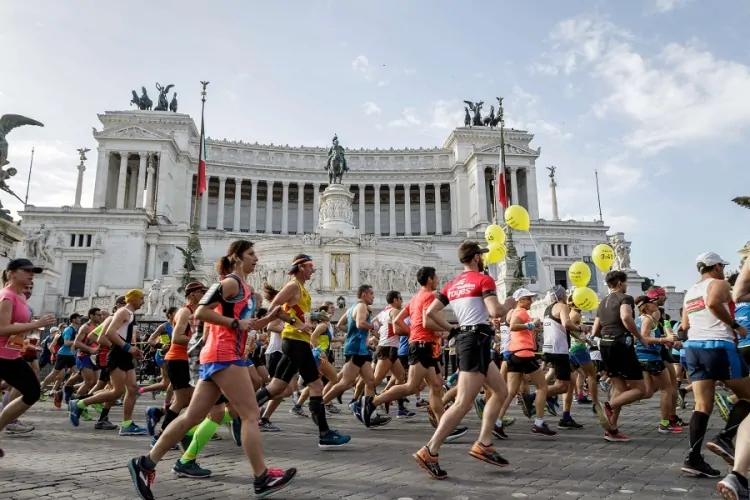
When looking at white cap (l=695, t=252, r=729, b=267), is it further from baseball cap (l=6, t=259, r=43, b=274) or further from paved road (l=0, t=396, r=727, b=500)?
baseball cap (l=6, t=259, r=43, b=274)

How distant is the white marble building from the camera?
44281 millimetres

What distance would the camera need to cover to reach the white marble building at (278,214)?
4428 cm

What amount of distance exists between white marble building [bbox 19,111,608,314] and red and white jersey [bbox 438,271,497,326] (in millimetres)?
25852

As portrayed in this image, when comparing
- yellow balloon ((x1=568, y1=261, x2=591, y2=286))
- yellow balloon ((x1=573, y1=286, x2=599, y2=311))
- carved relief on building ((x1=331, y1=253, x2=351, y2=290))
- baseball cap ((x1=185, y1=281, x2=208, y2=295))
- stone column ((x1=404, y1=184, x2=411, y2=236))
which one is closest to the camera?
baseball cap ((x1=185, y1=281, x2=208, y2=295))

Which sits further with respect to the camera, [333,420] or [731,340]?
[333,420]

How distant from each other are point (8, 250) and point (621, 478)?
43.6 ft

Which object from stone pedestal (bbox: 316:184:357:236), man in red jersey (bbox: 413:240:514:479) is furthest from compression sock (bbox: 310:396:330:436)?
stone pedestal (bbox: 316:184:357:236)

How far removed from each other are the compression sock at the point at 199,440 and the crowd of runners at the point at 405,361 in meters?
0.01

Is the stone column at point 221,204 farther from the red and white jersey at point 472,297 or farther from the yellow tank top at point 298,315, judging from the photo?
the red and white jersey at point 472,297

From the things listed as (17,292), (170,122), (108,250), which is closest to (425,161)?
(170,122)

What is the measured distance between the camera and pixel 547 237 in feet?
202

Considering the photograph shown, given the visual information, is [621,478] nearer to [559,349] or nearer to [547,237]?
[559,349]

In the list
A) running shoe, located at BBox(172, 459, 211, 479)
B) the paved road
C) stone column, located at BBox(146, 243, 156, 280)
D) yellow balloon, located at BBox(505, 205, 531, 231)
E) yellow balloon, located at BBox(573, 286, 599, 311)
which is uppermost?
stone column, located at BBox(146, 243, 156, 280)

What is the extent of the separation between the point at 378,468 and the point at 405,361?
17.8 feet
